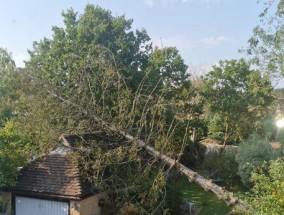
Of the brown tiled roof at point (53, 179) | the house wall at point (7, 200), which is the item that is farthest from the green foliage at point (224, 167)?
the house wall at point (7, 200)

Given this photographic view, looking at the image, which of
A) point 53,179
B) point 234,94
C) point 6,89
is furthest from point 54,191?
point 234,94

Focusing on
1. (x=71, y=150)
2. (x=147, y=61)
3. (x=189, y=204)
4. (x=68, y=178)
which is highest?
(x=147, y=61)

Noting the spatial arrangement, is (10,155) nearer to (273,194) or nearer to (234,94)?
(273,194)

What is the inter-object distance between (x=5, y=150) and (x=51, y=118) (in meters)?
2.31

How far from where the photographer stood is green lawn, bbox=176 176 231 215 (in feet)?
58.4

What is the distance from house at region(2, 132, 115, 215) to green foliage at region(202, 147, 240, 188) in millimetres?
9916

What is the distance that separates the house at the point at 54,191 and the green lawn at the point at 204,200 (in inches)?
207

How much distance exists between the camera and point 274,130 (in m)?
31.4

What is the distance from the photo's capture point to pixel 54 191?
14469mm

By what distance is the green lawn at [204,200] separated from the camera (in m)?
17.8

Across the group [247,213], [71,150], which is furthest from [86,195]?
[247,213]

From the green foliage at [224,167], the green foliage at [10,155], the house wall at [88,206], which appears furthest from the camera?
the green foliage at [224,167]

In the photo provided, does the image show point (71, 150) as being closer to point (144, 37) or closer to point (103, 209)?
point (103, 209)

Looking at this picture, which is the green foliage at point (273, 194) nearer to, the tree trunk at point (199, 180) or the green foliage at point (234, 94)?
the tree trunk at point (199, 180)
